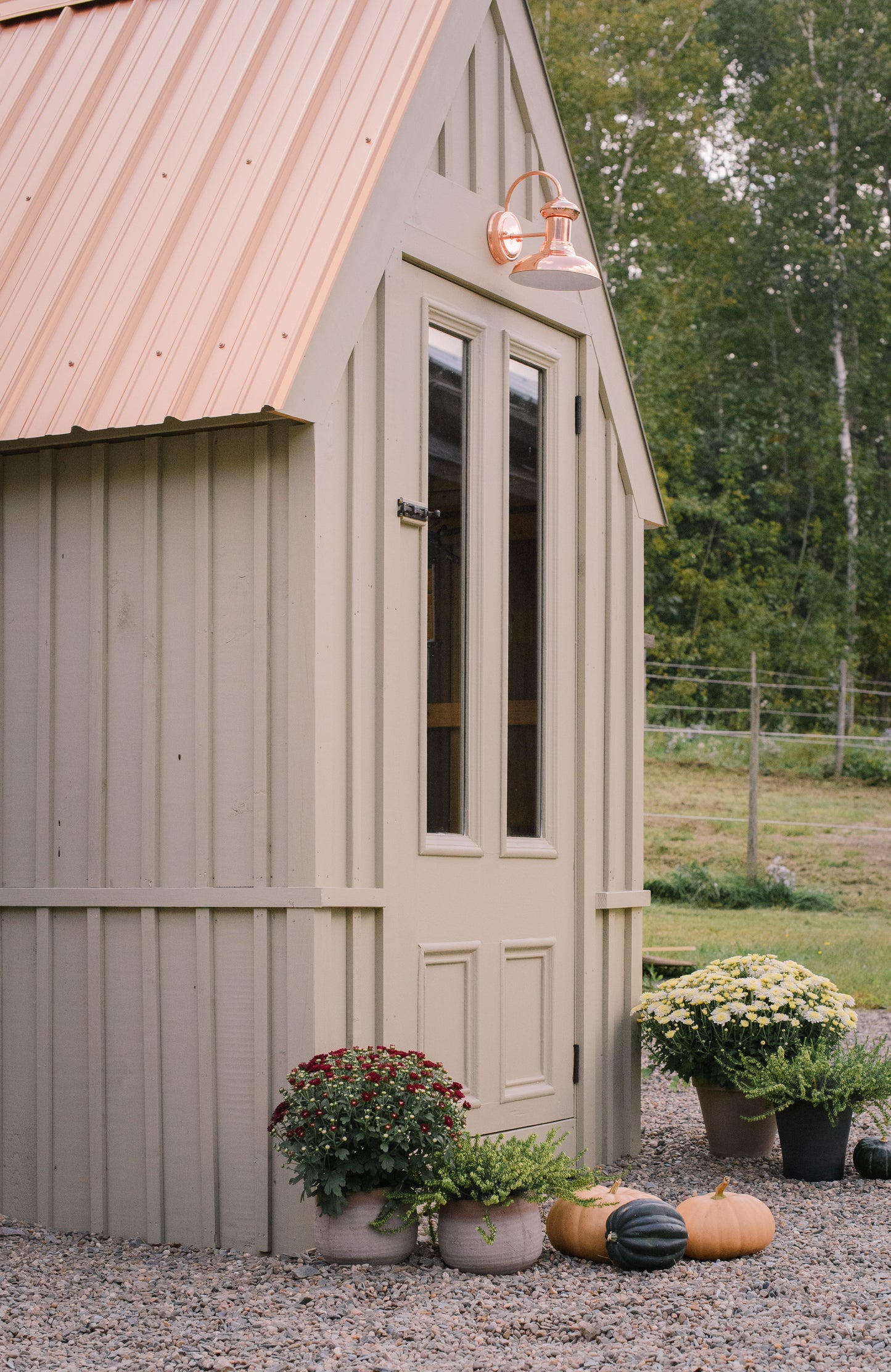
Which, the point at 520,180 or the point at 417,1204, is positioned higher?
the point at 520,180

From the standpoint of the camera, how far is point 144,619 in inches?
205

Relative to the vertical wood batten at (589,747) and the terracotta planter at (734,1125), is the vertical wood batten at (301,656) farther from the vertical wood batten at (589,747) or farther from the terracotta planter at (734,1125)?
the terracotta planter at (734,1125)

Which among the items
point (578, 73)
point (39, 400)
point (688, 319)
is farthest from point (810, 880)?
point (39, 400)

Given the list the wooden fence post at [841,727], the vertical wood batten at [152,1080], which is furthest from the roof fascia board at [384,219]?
the wooden fence post at [841,727]

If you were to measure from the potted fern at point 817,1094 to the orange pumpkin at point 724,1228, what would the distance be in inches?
36.2

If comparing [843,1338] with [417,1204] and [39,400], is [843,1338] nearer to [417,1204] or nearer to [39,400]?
[417,1204]

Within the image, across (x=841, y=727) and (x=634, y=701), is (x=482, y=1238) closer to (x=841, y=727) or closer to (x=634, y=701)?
(x=634, y=701)

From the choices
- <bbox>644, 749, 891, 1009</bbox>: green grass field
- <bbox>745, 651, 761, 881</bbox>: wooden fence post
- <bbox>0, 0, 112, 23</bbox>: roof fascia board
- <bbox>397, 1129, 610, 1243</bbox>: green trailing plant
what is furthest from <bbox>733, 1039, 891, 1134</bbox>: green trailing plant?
<bbox>745, 651, 761, 881</bbox>: wooden fence post

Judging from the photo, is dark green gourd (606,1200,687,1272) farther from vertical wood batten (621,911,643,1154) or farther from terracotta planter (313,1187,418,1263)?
vertical wood batten (621,911,643,1154)

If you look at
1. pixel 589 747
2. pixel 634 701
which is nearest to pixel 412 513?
pixel 589 747

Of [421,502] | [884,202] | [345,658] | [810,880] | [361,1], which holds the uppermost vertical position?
[884,202]

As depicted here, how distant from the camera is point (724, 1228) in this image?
4.93m

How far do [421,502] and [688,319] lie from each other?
66.4 feet

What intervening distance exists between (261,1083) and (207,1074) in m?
0.21
